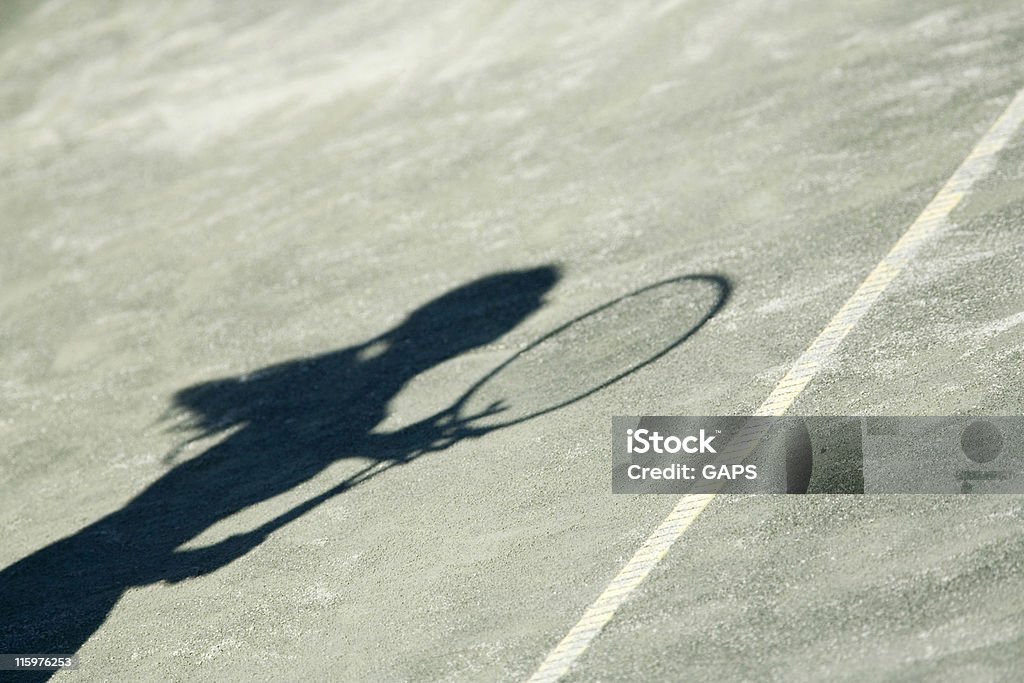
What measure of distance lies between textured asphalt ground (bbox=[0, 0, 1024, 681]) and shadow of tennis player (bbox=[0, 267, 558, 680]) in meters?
0.06

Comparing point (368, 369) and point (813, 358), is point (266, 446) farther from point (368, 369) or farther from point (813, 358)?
point (813, 358)

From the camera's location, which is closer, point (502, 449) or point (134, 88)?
point (502, 449)

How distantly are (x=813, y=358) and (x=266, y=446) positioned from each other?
5.25m

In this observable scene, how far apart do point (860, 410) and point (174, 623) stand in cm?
583

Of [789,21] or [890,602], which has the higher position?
[789,21]

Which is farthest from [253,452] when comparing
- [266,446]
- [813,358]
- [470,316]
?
[813,358]

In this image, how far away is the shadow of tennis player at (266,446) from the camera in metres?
9.65

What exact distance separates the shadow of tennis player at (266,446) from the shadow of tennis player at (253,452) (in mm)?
13

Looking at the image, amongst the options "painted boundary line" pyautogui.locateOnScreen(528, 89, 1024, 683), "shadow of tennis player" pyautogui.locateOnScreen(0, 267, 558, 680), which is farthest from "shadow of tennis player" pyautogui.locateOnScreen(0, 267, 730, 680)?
"painted boundary line" pyautogui.locateOnScreen(528, 89, 1024, 683)

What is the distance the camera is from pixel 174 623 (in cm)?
905

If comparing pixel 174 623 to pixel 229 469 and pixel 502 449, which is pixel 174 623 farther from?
pixel 502 449

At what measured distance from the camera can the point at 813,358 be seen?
33.1ft

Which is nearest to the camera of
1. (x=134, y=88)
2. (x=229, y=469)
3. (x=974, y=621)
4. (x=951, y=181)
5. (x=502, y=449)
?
(x=974, y=621)

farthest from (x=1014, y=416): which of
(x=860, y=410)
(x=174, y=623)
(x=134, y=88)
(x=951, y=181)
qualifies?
(x=134, y=88)
